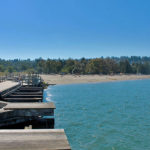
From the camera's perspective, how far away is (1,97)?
1638 cm

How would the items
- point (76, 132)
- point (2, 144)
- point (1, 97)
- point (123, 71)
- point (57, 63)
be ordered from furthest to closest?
point (123, 71) < point (57, 63) < point (1, 97) < point (76, 132) < point (2, 144)

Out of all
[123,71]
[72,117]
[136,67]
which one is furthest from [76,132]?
[136,67]

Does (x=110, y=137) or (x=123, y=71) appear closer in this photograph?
(x=110, y=137)

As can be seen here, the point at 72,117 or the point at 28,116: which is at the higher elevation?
the point at 28,116

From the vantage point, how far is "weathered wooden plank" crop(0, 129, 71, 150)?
5.24 metres

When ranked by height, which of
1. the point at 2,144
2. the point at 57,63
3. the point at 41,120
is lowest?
the point at 41,120

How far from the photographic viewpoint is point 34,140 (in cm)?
568

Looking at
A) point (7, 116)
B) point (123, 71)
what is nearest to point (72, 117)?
point (7, 116)

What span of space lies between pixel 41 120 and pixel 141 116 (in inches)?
449

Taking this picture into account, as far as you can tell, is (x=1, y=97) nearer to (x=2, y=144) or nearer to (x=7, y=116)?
(x=7, y=116)

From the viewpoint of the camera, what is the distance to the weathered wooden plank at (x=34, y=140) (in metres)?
5.24

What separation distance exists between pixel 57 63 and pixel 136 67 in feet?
227

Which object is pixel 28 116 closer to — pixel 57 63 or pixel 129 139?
pixel 129 139

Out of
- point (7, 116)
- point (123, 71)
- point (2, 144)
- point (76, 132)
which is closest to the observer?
point (2, 144)
